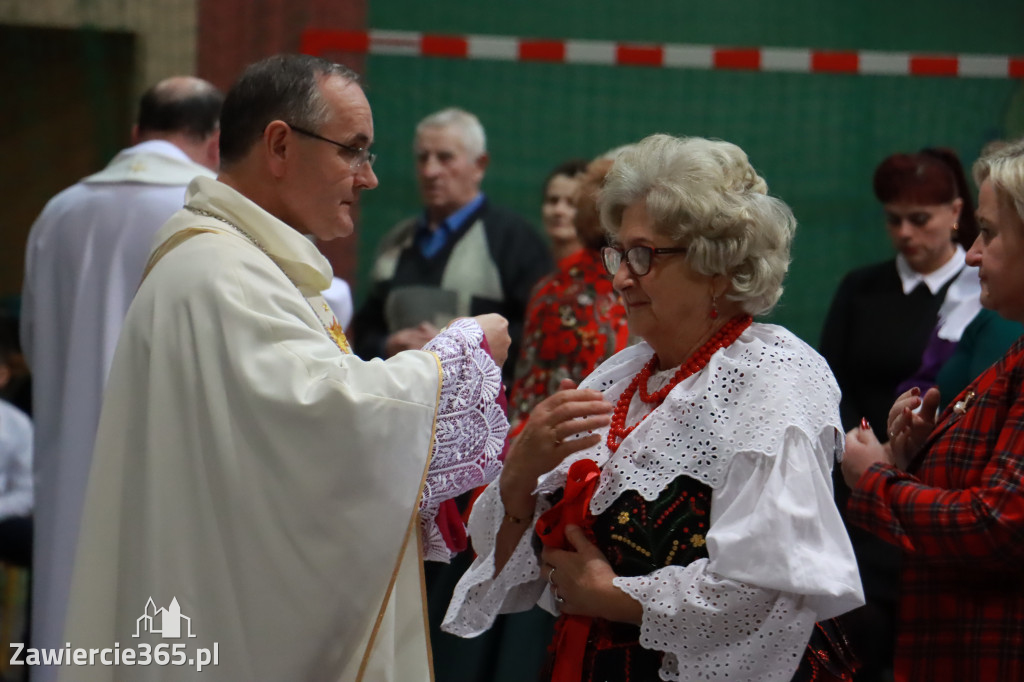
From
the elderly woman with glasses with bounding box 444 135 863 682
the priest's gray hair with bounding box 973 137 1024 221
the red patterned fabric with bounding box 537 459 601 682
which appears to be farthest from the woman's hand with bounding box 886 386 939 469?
the red patterned fabric with bounding box 537 459 601 682

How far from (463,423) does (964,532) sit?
978 mm

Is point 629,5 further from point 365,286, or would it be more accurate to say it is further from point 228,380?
point 228,380

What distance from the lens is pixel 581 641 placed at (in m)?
2.39

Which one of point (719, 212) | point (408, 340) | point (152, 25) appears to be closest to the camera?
point (719, 212)

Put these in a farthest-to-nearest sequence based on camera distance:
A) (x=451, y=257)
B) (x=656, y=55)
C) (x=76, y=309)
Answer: (x=656, y=55) → (x=451, y=257) → (x=76, y=309)

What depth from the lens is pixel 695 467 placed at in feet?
7.43

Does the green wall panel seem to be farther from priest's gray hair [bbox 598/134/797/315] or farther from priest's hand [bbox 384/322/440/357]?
priest's gray hair [bbox 598/134/797/315]

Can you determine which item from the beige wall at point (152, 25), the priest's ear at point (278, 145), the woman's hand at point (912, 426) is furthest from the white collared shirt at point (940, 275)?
the beige wall at point (152, 25)

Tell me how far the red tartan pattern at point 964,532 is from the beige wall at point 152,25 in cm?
582

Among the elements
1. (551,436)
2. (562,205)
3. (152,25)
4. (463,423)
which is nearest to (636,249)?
(551,436)

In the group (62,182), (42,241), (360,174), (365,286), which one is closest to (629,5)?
(365,286)

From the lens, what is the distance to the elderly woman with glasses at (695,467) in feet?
7.10

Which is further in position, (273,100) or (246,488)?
(273,100)

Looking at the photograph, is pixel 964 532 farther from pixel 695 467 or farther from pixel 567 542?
Answer: pixel 567 542
